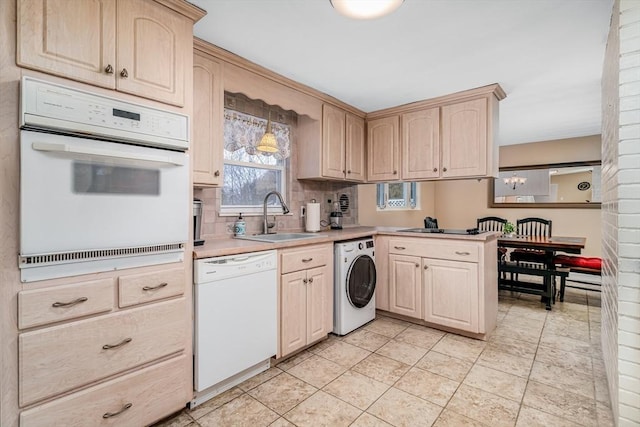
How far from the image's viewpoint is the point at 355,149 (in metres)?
3.59

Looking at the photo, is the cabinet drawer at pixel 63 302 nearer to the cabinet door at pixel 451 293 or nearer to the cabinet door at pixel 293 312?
the cabinet door at pixel 293 312

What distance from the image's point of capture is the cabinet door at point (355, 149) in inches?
138

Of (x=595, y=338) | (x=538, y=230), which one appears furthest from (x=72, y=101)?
(x=538, y=230)

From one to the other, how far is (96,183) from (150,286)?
552 millimetres

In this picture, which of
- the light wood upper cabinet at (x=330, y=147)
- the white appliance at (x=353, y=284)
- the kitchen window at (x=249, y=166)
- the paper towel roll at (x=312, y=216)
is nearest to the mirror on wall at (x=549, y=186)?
the light wood upper cabinet at (x=330, y=147)

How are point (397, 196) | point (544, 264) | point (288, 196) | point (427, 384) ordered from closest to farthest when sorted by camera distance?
point (427, 384) < point (288, 196) < point (544, 264) < point (397, 196)

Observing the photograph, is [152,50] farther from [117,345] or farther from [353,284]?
[353,284]

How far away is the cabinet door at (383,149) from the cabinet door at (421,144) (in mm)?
105

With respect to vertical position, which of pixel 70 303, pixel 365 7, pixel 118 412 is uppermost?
pixel 365 7

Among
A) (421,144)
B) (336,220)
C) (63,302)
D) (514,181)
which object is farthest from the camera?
(514,181)

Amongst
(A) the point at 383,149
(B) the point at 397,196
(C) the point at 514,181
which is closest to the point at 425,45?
(A) the point at 383,149

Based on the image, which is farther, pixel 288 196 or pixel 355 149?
pixel 355 149

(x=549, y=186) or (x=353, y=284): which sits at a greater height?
(x=549, y=186)

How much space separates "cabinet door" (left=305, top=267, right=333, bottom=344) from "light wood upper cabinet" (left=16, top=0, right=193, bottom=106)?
1.59 m
